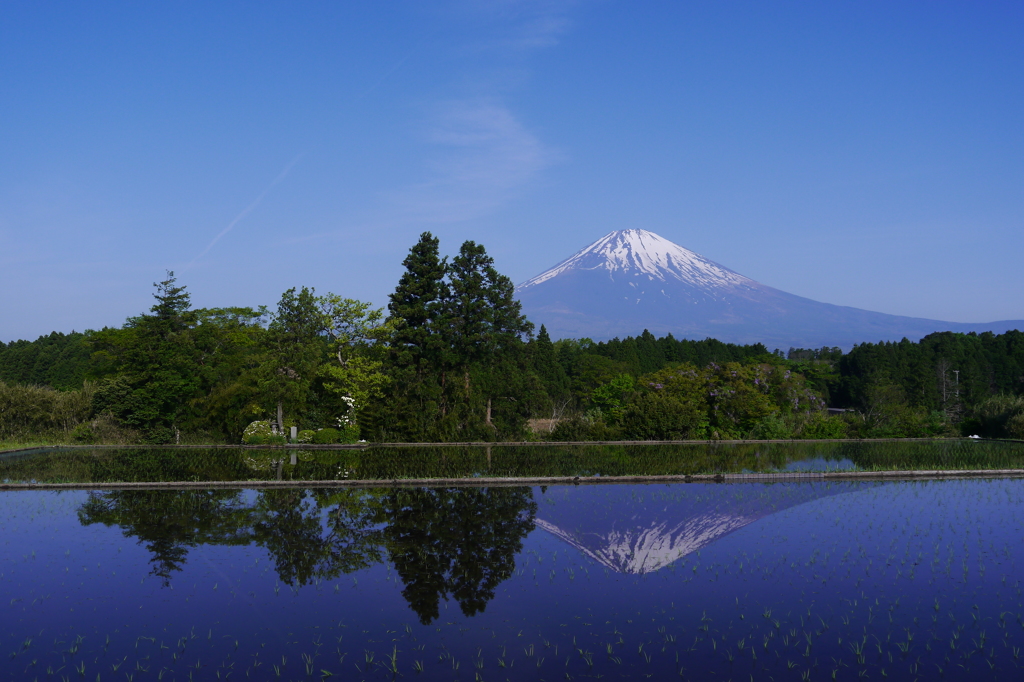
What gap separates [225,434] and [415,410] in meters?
7.99

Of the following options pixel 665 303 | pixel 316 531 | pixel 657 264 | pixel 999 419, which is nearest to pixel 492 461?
pixel 316 531

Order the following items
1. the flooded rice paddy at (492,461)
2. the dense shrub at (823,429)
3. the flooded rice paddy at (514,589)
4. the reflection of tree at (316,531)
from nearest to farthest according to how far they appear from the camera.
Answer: the flooded rice paddy at (514,589) < the reflection of tree at (316,531) < the flooded rice paddy at (492,461) < the dense shrub at (823,429)

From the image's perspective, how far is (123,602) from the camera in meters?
9.51

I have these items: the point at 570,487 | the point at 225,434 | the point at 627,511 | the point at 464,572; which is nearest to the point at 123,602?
the point at 464,572

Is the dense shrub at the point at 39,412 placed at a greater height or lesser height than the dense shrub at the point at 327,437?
greater

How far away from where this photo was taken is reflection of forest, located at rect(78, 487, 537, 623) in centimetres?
1059

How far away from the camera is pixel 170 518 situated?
47.9 feet

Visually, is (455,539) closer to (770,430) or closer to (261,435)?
(261,435)

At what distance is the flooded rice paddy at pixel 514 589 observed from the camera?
7.57 meters

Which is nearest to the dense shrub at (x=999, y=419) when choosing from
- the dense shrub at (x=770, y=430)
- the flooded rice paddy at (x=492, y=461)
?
the flooded rice paddy at (x=492, y=461)

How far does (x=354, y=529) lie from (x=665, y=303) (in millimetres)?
167217

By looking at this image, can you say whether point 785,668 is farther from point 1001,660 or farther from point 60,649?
point 60,649

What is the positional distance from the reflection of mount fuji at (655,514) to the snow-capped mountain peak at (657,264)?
174m

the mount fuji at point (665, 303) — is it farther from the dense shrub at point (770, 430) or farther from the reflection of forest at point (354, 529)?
the reflection of forest at point (354, 529)
